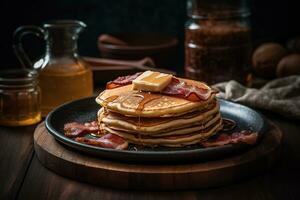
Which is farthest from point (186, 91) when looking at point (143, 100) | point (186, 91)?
point (143, 100)

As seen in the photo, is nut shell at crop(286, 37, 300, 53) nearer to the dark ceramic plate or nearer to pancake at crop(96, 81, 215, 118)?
the dark ceramic plate

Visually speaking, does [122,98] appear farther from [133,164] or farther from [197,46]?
[197,46]

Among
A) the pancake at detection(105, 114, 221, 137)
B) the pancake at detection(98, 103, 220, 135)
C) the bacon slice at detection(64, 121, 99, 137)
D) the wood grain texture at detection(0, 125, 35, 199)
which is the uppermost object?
the pancake at detection(98, 103, 220, 135)

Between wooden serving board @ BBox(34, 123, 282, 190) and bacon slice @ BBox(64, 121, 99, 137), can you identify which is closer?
wooden serving board @ BBox(34, 123, 282, 190)

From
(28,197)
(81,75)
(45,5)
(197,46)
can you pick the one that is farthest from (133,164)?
(45,5)

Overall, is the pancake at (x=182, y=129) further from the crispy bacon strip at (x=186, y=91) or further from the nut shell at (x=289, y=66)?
the nut shell at (x=289, y=66)

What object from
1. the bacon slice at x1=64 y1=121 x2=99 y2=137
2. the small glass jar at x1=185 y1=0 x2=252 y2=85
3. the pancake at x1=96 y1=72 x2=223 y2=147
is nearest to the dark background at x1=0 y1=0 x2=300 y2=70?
the small glass jar at x1=185 y1=0 x2=252 y2=85
